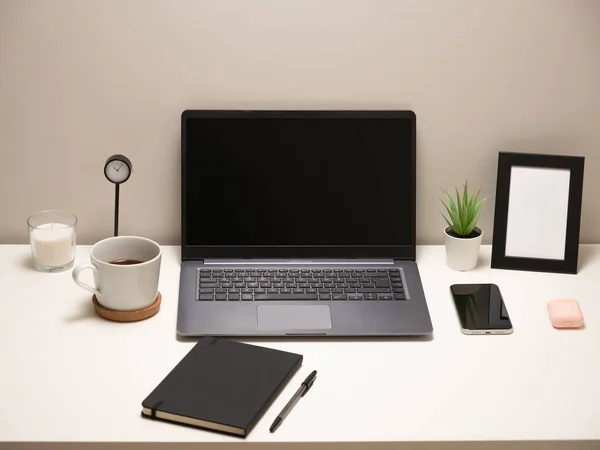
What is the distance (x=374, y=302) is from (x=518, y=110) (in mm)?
473

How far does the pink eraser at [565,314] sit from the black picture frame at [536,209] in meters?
0.18

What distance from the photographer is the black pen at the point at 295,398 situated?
1106 millimetres

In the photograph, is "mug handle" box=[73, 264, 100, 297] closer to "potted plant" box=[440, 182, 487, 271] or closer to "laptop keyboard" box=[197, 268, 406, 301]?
"laptop keyboard" box=[197, 268, 406, 301]

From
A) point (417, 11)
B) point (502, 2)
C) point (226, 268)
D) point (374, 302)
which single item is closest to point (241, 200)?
point (226, 268)

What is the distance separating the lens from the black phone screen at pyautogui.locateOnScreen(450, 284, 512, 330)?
1357mm

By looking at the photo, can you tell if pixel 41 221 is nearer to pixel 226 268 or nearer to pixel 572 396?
pixel 226 268

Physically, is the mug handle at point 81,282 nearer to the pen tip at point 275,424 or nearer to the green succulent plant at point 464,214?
the pen tip at point 275,424

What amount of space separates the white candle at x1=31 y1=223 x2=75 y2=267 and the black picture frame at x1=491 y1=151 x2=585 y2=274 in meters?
0.79

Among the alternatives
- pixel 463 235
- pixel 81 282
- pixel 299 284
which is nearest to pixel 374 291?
pixel 299 284

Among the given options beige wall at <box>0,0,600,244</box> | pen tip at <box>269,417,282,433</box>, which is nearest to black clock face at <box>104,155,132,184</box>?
beige wall at <box>0,0,600,244</box>

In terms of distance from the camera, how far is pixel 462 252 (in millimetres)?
1545

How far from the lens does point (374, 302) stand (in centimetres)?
141

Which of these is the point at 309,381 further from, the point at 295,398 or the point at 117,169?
the point at 117,169

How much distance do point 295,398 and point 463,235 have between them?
56cm
